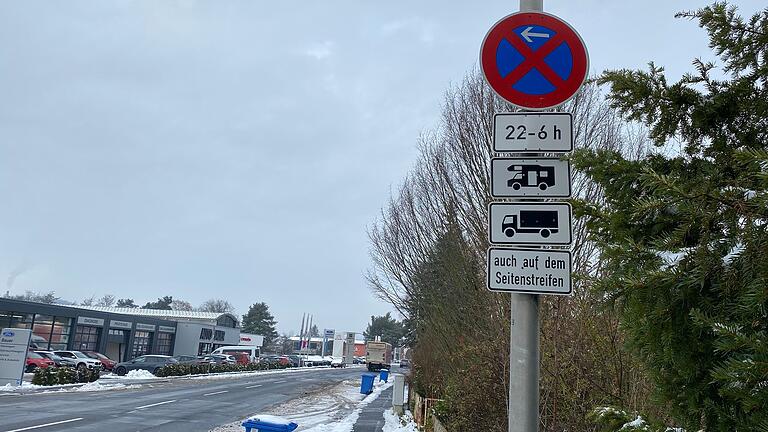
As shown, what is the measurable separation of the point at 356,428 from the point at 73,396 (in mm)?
12769

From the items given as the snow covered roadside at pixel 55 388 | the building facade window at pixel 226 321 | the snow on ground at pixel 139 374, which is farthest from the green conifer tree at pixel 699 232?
the building facade window at pixel 226 321

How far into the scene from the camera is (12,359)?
24.2m

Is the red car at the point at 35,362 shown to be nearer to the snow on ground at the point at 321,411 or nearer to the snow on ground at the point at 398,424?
the snow on ground at the point at 321,411

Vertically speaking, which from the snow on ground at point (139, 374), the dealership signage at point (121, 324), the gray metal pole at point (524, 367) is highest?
the gray metal pole at point (524, 367)

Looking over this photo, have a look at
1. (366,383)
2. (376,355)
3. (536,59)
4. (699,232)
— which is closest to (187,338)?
(376,355)

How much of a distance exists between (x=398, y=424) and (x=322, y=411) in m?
5.21

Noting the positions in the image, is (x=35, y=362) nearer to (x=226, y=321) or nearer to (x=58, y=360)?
(x=58, y=360)

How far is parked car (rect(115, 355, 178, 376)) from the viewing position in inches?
1540

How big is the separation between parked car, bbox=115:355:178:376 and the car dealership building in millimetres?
6458

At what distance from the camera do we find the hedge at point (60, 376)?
2606cm

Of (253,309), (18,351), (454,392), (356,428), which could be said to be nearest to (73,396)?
(18,351)

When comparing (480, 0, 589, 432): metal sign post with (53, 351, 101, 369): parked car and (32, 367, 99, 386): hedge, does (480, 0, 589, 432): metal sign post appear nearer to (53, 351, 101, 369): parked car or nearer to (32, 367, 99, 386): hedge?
(32, 367, 99, 386): hedge

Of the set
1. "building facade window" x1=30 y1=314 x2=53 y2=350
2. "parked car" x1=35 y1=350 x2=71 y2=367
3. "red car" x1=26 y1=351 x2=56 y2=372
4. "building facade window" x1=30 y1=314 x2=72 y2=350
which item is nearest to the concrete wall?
"building facade window" x1=30 y1=314 x2=72 y2=350

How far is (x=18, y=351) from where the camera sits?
24234 millimetres
